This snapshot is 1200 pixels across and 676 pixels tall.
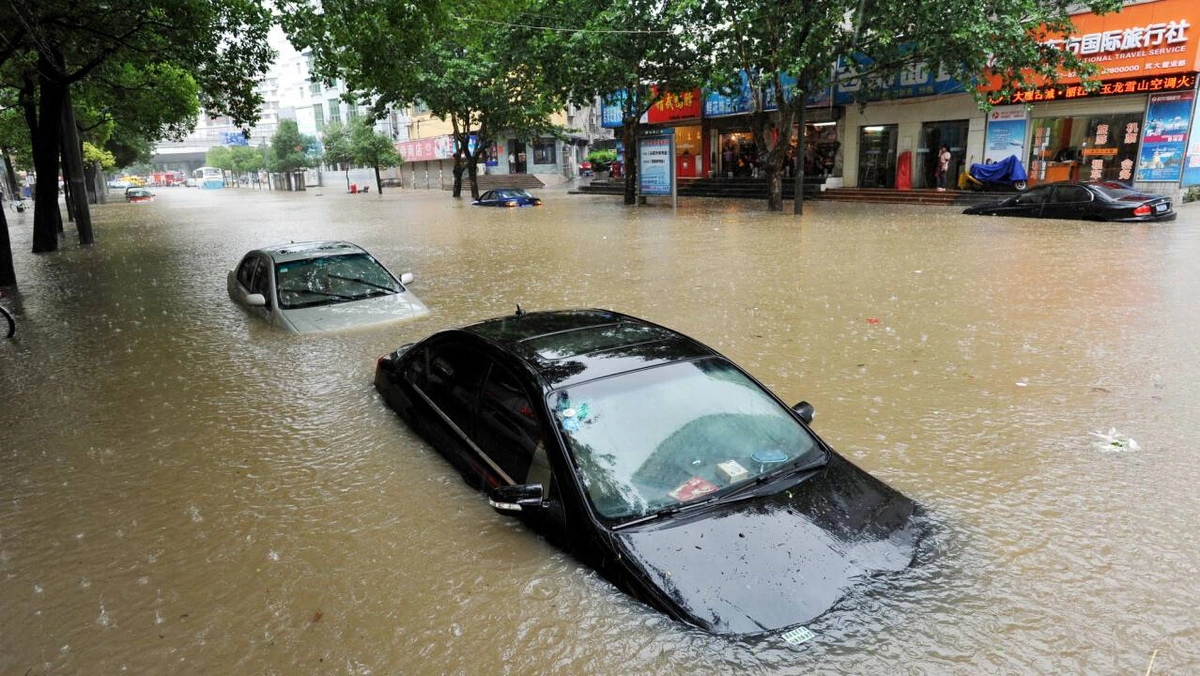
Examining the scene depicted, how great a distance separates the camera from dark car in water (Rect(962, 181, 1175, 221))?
55.9 ft

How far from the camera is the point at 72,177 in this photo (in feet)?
63.8

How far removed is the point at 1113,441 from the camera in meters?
4.98

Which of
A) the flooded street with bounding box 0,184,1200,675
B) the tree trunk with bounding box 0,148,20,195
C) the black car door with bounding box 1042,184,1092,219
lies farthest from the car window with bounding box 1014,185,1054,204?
the tree trunk with bounding box 0,148,20,195

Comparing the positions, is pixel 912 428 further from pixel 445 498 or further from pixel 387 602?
pixel 387 602

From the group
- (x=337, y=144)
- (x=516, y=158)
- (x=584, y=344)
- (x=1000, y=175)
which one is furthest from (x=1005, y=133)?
(x=337, y=144)

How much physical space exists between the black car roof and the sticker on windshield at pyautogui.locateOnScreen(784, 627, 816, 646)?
1.49m

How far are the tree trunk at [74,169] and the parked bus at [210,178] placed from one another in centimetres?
8881

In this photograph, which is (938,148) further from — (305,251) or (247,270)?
(247,270)

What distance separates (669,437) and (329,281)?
6421mm

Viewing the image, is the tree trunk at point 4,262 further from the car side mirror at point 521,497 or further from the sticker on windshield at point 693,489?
the sticker on windshield at point 693,489

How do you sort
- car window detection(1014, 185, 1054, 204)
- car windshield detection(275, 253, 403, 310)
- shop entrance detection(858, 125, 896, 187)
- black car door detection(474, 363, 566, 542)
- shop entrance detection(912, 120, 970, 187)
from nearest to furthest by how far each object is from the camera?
black car door detection(474, 363, 566, 542) → car windshield detection(275, 253, 403, 310) → car window detection(1014, 185, 1054, 204) → shop entrance detection(912, 120, 970, 187) → shop entrance detection(858, 125, 896, 187)

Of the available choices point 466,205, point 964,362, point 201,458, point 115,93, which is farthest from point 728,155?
point 201,458

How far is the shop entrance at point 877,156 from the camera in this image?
28484mm

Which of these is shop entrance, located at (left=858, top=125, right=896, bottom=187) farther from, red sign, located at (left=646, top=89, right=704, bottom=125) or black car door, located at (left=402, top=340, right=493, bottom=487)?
black car door, located at (left=402, top=340, right=493, bottom=487)
